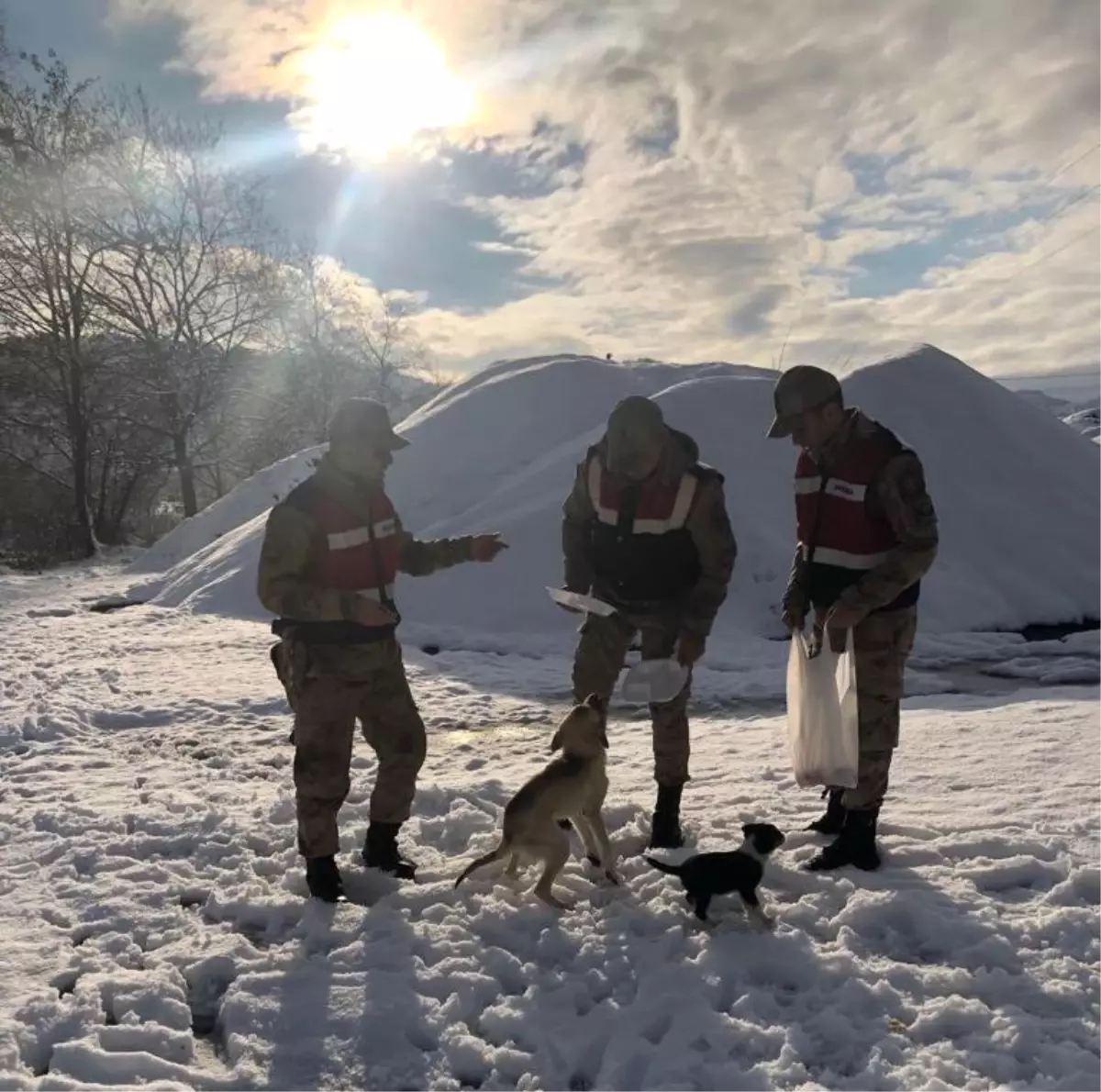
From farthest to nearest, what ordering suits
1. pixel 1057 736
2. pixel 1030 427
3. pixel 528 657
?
pixel 1030 427
pixel 528 657
pixel 1057 736

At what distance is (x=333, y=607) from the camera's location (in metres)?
3.90

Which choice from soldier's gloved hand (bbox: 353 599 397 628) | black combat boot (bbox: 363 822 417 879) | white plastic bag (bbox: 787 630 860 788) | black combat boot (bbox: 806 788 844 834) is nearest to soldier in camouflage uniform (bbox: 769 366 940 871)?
white plastic bag (bbox: 787 630 860 788)

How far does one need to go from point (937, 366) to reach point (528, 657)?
363 inches

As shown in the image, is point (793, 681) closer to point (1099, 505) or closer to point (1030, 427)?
point (1099, 505)

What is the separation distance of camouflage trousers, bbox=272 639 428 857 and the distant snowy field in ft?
1.36

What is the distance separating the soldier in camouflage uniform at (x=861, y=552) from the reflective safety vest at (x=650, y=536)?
0.50 metres

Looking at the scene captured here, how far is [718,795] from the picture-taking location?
17.8 feet

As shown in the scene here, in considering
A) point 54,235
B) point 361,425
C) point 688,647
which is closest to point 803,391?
point 688,647

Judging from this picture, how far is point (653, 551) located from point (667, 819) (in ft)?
4.49

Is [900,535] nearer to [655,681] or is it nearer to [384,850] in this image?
[655,681]

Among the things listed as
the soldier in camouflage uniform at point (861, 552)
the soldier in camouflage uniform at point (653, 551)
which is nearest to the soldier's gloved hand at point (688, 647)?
the soldier in camouflage uniform at point (653, 551)

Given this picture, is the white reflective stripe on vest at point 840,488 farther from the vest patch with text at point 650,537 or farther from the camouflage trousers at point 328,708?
the camouflage trousers at point 328,708

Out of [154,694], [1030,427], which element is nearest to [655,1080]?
[154,694]

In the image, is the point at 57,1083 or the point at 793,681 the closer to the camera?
the point at 57,1083
